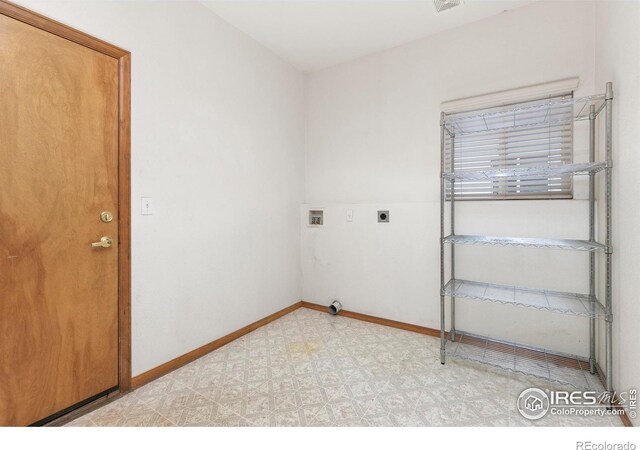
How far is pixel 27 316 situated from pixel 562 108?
132 inches

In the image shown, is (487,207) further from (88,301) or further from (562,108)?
(88,301)

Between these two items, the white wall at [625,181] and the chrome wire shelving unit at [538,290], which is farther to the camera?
the chrome wire shelving unit at [538,290]

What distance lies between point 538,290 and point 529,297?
0.22 meters

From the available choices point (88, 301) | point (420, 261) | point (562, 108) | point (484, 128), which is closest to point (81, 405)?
point (88, 301)

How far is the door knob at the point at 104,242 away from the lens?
1670 millimetres

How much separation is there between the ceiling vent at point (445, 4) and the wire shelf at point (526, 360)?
2.47m

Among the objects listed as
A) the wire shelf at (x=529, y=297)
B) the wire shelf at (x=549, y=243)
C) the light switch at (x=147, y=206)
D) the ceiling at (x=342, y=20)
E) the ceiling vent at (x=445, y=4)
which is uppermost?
the ceiling at (x=342, y=20)

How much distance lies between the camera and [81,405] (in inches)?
64.2

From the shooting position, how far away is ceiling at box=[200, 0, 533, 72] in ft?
7.26

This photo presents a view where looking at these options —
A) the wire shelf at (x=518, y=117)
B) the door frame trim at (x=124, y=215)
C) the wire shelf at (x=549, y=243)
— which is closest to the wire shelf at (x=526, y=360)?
the wire shelf at (x=549, y=243)
